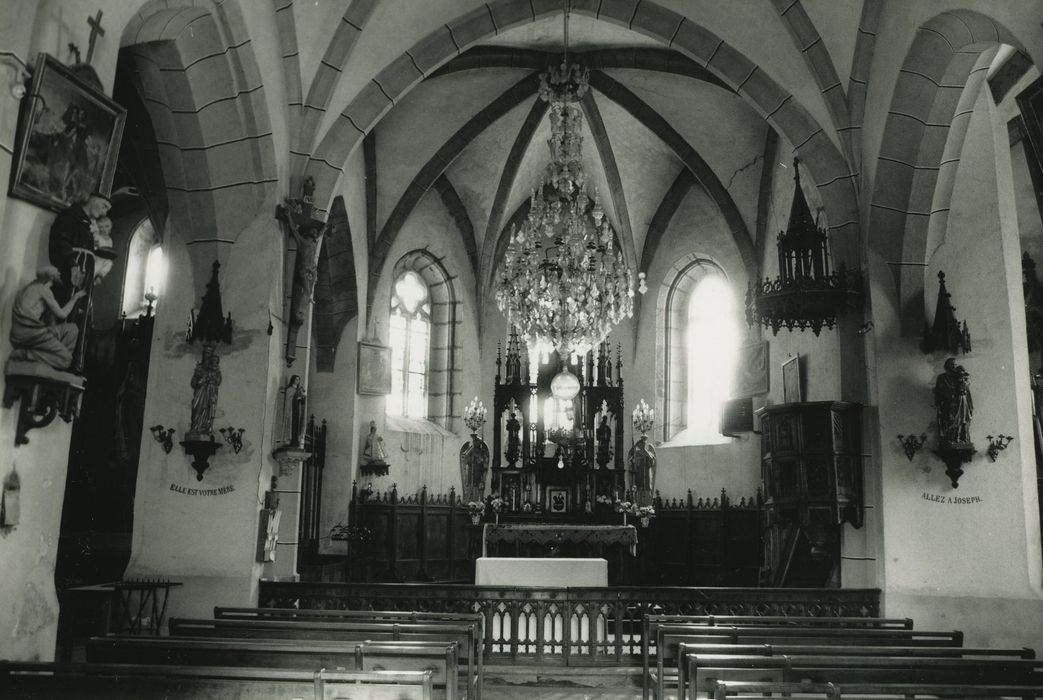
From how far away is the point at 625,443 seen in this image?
17359 mm

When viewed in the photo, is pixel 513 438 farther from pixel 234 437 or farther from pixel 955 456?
pixel 955 456

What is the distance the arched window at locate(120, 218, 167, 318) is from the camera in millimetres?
17969

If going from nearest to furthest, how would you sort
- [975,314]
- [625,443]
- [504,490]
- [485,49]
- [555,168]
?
[975,314] < [555,168] < [485,49] < [504,490] < [625,443]

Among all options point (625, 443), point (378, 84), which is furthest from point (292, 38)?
point (625, 443)

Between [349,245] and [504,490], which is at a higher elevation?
[349,245]

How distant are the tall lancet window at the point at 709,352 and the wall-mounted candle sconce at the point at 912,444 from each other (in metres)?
6.18

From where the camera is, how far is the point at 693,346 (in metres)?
18.2

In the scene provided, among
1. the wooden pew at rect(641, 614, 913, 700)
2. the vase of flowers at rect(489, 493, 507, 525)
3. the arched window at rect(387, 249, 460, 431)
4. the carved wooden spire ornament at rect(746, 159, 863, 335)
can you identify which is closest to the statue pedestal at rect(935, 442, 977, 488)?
the carved wooden spire ornament at rect(746, 159, 863, 335)

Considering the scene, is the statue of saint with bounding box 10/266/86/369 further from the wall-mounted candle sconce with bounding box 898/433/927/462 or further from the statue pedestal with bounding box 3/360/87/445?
the wall-mounted candle sconce with bounding box 898/433/927/462

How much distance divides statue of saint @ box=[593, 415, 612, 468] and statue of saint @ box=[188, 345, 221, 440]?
24.9ft

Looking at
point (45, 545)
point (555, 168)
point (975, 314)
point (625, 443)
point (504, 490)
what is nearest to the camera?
point (45, 545)

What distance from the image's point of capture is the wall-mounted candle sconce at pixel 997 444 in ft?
33.9

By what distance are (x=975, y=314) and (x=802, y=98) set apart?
138 inches

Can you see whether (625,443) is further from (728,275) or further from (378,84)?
(378,84)
